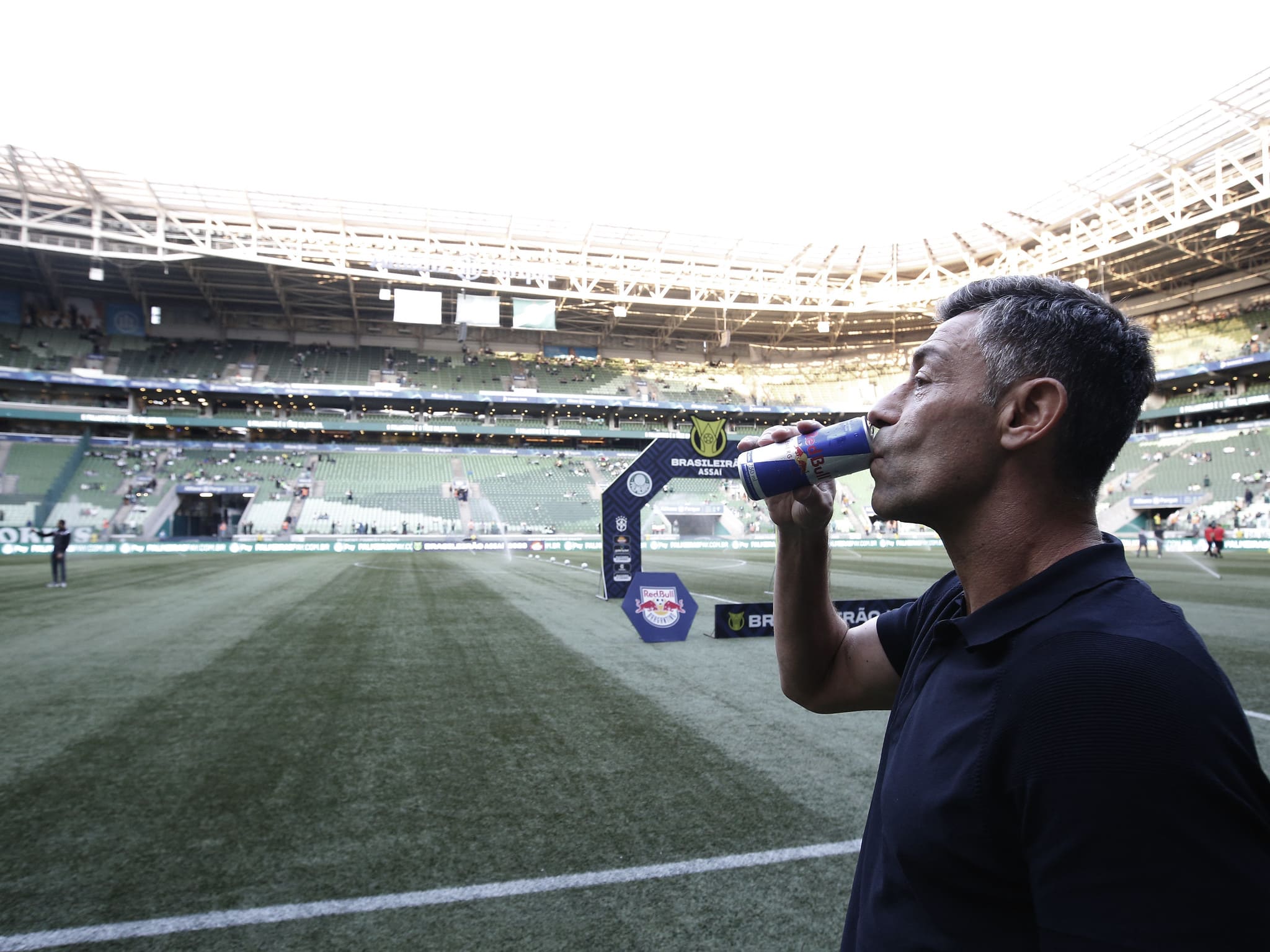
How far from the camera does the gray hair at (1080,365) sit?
1.19m

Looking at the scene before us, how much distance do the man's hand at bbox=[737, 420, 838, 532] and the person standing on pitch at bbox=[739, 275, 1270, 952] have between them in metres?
0.16

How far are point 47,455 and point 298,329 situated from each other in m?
18.1

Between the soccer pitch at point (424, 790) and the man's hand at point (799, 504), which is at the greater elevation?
the man's hand at point (799, 504)

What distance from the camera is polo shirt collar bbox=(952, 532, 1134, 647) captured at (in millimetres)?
1063

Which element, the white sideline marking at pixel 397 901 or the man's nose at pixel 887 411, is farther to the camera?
the white sideline marking at pixel 397 901

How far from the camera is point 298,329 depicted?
54.0 meters

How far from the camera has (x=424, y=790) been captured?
4.57 m

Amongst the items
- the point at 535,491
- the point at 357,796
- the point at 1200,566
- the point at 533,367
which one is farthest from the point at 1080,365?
the point at 533,367

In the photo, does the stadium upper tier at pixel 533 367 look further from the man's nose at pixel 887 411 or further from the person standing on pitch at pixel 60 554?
the man's nose at pixel 887 411

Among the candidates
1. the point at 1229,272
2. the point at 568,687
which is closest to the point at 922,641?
the point at 568,687

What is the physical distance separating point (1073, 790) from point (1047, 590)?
0.36 m

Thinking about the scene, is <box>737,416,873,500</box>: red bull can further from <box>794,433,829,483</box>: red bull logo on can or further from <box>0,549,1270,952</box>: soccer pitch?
<box>0,549,1270,952</box>: soccer pitch

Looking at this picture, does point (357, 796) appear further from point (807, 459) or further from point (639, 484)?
point (639, 484)

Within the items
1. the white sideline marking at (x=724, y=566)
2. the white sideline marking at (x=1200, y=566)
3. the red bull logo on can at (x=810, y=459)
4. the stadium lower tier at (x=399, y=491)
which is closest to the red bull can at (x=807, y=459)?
the red bull logo on can at (x=810, y=459)
